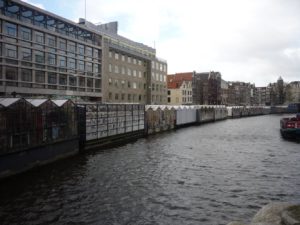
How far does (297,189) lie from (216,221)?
737cm

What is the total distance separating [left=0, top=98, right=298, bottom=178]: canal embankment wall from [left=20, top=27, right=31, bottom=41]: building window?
23.2m

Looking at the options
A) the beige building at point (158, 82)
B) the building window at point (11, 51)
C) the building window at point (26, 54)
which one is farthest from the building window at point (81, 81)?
the beige building at point (158, 82)

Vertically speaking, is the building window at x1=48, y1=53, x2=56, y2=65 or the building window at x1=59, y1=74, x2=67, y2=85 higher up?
the building window at x1=48, y1=53, x2=56, y2=65

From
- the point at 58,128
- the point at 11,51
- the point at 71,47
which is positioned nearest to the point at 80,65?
the point at 71,47

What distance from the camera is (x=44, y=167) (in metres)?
23.9

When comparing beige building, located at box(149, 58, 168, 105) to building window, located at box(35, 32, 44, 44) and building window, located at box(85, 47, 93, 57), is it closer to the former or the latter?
building window, located at box(85, 47, 93, 57)

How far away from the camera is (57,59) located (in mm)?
59844

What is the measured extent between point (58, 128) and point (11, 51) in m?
29.7

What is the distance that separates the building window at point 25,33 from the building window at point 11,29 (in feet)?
4.44

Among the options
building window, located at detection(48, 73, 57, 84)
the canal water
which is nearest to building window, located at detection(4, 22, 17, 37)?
building window, located at detection(48, 73, 57, 84)

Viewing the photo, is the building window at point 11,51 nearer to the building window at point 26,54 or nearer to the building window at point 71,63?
the building window at point 26,54

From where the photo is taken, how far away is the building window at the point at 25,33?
5225 centimetres

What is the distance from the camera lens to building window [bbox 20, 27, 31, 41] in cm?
5225

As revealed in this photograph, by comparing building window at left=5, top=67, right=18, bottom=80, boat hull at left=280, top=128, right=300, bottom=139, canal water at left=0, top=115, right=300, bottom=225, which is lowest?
canal water at left=0, top=115, right=300, bottom=225
